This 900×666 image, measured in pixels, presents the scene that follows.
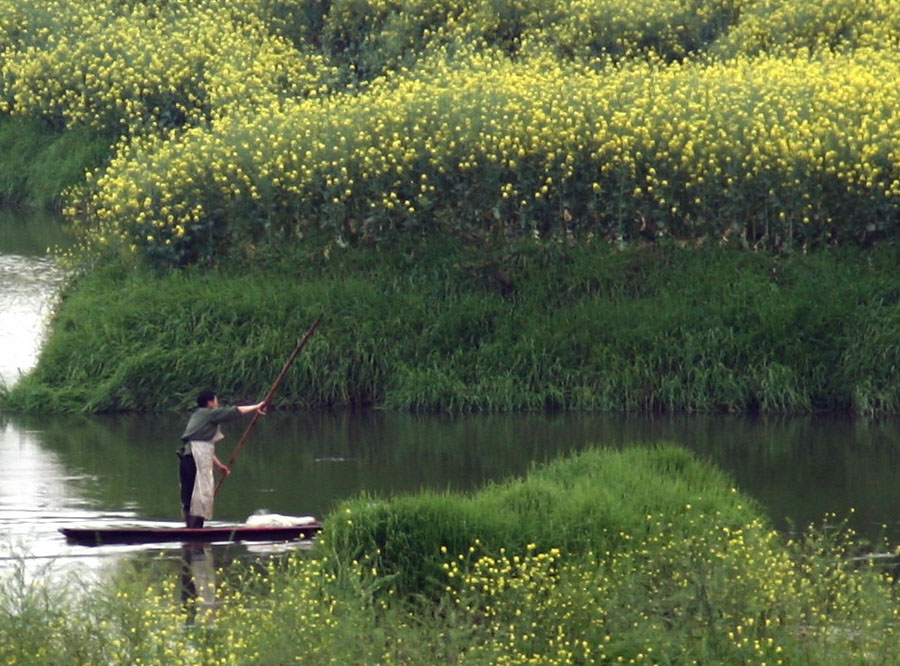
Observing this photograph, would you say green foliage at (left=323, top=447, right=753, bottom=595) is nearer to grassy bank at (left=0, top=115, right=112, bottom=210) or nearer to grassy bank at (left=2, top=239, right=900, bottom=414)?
grassy bank at (left=2, top=239, right=900, bottom=414)

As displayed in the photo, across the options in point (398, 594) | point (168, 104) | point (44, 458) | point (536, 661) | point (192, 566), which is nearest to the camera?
point (536, 661)

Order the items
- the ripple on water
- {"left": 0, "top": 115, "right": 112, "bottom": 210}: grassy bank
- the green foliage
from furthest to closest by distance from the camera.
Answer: {"left": 0, "top": 115, "right": 112, "bottom": 210}: grassy bank
the ripple on water
the green foliage

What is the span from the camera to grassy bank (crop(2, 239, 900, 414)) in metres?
21.1

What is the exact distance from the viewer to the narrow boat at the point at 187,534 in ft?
49.7

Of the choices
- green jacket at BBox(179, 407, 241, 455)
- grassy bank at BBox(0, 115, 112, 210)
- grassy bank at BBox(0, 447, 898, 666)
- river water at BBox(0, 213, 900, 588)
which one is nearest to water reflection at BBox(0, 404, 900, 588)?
river water at BBox(0, 213, 900, 588)

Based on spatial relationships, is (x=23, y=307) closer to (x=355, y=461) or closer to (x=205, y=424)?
(x=355, y=461)

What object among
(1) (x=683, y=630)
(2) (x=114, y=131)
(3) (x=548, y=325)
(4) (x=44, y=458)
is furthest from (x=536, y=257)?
(1) (x=683, y=630)

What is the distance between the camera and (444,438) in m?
20.0

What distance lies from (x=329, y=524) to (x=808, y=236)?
1060 centimetres

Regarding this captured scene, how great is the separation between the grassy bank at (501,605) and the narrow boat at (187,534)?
4.54 ft

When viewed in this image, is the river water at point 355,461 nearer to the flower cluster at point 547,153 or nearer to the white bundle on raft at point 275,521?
the white bundle on raft at point 275,521

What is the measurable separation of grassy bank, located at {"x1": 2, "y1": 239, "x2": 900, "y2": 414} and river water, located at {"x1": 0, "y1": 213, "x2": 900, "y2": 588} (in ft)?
1.29

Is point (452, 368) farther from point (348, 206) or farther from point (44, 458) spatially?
point (44, 458)

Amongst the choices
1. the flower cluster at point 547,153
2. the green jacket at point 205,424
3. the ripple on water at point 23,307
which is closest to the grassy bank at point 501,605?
the green jacket at point 205,424
